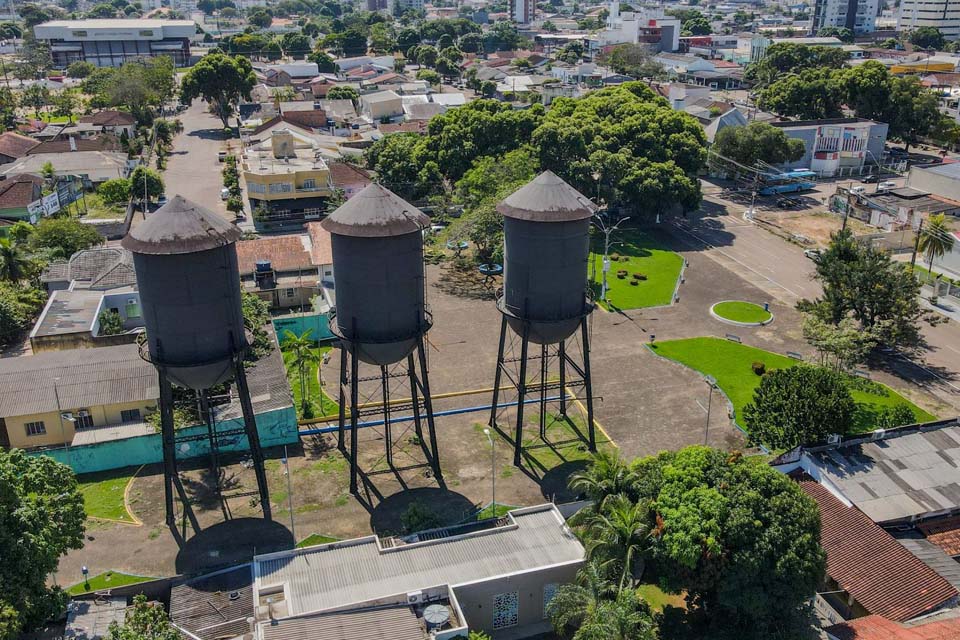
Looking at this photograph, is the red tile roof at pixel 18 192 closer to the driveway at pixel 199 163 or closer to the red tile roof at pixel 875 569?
the driveway at pixel 199 163

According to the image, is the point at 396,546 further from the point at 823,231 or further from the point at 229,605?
the point at 823,231

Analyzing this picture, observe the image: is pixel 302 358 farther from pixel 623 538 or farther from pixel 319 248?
pixel 623 538

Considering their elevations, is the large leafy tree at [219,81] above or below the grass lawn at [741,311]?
above

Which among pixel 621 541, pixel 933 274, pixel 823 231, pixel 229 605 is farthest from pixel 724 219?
pixel 229 605

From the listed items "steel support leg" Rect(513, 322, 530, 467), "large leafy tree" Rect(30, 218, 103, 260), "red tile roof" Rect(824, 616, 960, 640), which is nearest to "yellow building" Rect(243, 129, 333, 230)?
"large leafy tree" Rect(30, 218, 103, 260)

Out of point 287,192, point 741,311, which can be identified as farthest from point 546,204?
point 287,192

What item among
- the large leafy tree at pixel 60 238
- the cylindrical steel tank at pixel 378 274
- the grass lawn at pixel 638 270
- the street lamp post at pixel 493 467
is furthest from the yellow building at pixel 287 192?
the cylindrical steel tank at pixel 378 274
